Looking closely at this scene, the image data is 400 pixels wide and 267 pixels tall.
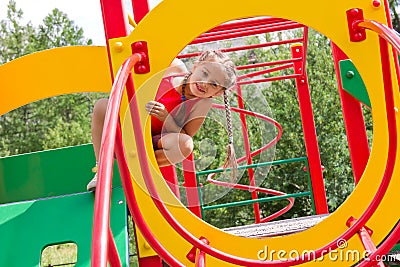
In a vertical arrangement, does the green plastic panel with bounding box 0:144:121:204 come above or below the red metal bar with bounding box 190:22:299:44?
below

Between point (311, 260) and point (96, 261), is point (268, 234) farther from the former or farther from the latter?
point (96, 261)

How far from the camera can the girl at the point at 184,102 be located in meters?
2.44

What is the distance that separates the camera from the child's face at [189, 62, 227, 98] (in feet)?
7.97

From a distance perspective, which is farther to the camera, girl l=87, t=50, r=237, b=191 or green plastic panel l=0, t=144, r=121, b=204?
green plastic panel l=0, t=144, r=121, b=204

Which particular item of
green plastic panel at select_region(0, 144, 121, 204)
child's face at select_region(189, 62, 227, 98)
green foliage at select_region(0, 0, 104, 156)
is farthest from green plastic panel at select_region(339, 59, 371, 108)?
green foliage at select_region(0, 0, 104, 156)

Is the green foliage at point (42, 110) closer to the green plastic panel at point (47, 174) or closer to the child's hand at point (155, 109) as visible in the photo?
the green plastic panel at point (47, 174)

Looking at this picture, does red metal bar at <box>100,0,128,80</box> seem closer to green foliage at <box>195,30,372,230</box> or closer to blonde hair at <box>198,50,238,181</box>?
blonde hair at <box>198,50,238,181</box>

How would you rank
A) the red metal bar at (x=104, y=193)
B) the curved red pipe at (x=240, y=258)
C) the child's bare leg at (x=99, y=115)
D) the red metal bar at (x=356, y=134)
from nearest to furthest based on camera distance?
1. the red metal bar at (x=104, y=193)
2. the curved red pipe at (x=240, y=258)
3. the child's bare leg at (x=99, y=115)
4. the red metal bar at (x=356, y=134)

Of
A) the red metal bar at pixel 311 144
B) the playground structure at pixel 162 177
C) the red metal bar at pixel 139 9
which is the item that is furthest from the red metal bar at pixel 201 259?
the red metal bar at pixel 311 144

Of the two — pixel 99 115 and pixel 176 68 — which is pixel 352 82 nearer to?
pixel 176 68

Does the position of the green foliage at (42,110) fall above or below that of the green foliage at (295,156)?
above

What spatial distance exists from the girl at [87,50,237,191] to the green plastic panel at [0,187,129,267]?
23.3 inches

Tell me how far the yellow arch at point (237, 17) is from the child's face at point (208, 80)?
0.41 ft

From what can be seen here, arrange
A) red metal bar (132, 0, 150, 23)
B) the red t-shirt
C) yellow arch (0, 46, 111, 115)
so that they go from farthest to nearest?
1. yellow arch (0, 46, 111, 115)
2. red metal bar (132, 0, 150, 23)
3. the red t-shirt
